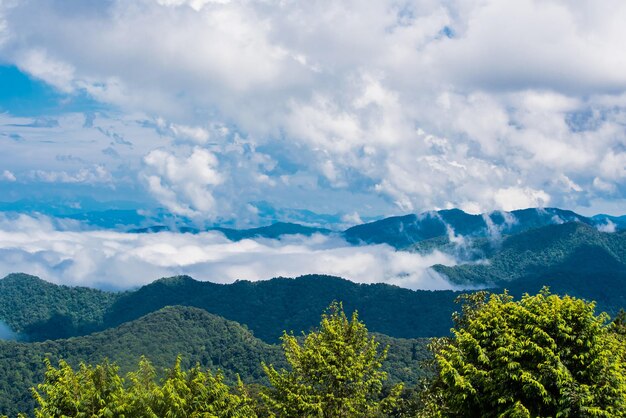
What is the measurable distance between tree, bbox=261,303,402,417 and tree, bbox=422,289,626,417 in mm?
6318

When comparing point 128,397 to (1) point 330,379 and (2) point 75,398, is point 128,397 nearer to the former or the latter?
(2) point 75,398

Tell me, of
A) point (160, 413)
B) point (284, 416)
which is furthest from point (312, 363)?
point (160, 413)

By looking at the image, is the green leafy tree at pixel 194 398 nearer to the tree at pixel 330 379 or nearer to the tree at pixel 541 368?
the tree at pixel 330 379

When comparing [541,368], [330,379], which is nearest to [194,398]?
A: [330,379]

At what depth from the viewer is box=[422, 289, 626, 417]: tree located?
2509 cm

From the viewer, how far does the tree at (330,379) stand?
Result: 108 feet

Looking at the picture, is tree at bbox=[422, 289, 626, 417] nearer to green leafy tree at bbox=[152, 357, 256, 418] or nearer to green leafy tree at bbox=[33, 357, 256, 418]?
green leafy tree at bbox=[152, 357, 256, 418]

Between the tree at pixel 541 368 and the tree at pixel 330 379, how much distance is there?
20.7ft

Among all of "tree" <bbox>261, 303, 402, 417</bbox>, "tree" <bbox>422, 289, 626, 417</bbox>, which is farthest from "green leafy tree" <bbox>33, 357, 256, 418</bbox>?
"tree" <bbox>422, 289, 626, 417</bbox>

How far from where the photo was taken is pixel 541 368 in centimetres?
2559

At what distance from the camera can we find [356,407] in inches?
1335

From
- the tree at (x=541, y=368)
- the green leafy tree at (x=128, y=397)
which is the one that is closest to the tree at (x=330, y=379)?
the green leafy tree at (x=128, y=397)

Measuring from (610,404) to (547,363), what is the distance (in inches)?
126

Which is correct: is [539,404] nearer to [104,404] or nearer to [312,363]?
[312,363]
